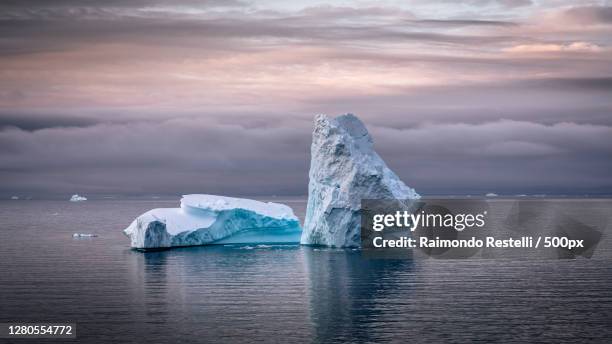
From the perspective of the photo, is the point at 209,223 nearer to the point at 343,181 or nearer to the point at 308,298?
the point at 343,181

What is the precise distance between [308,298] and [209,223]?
26.0m

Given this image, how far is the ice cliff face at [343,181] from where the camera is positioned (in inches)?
2231

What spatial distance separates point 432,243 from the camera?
231 ft

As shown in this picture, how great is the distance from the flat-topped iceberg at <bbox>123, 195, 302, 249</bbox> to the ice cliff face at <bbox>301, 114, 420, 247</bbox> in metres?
4.84

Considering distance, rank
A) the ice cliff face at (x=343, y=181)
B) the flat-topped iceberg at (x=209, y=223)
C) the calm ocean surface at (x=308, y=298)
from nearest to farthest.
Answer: the calm ocean surface at (x=308, y=298)
the ice cliff face at (x=343, y=181)
the flat-topped iceberg at (x=209, y=223)

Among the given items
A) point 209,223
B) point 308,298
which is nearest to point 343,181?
point 209,223

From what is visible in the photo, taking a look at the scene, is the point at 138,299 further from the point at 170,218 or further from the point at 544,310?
the point at 170,218

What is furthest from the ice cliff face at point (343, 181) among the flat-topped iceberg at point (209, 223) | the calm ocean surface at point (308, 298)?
the flat-topped iceberg at point (209, 223)

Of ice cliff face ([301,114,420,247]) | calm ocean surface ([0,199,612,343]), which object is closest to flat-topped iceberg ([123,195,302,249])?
calm ocean surface ([0,199,612,343])

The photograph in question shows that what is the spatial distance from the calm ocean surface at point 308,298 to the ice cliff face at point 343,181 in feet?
8.50

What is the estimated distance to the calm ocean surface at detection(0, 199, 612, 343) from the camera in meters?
30.0

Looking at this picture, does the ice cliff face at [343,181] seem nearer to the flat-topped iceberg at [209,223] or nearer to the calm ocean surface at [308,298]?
the calm ocean surface at [308,298]

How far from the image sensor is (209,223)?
2464 inches

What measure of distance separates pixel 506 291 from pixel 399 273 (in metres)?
8.69
